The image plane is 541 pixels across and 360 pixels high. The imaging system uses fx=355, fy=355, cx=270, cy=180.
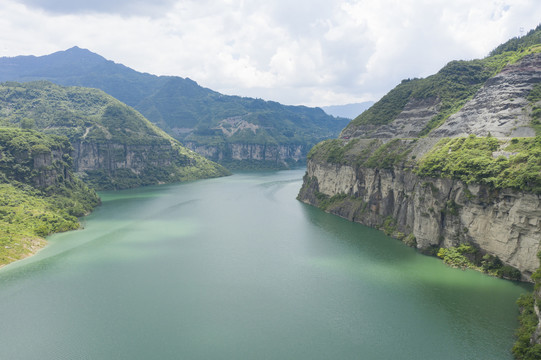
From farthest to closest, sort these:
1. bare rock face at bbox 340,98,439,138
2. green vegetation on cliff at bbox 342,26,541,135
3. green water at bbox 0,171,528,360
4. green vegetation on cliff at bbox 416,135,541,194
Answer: bare rock face at bbox 340,98,439,138 < green vegetation on cliff at bbox 342,26,541,135 < green vegetation on cliff at bbox 416,135,541,194 < green water at bbox 0,171,528,360

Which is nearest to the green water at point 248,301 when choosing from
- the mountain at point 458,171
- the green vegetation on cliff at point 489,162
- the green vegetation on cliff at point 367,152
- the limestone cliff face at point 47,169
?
the mountain at point 458,171

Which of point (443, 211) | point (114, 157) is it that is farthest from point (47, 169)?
point (443, 211)

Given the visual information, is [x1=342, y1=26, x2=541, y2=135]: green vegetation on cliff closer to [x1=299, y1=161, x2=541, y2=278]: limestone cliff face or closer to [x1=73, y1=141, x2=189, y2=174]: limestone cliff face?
[x1=299, y1=161, x2=541, y2=278]: limestone cliff face

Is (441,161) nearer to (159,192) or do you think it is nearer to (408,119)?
(408,119)

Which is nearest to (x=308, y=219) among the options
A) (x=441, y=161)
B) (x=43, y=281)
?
(x=441, y=161)

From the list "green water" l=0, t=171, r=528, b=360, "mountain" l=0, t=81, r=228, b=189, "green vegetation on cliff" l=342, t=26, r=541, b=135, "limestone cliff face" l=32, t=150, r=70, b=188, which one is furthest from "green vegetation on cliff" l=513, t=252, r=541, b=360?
"mountain" l=0, t=81, r=228, b=189

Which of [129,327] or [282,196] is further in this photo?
[282,196]
